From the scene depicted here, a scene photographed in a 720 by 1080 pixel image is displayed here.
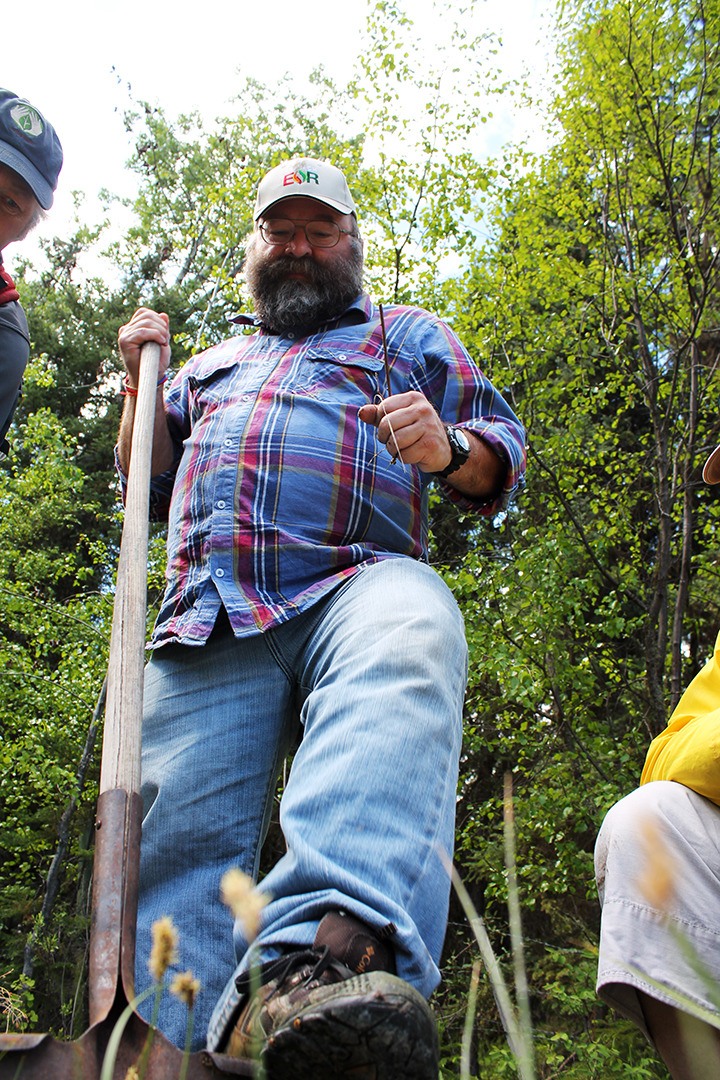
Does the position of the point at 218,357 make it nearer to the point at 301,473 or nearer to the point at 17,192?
the point at 301,473

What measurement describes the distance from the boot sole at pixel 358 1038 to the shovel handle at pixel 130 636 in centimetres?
54

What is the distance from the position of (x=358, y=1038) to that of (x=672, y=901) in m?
1.06

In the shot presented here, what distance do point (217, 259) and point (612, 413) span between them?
377 inches

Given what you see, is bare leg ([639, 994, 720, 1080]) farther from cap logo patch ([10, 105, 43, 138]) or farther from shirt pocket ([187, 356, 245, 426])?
cap logo patch ([10, 105, 43, 138])

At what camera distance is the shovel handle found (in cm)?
140

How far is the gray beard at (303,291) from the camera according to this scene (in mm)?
2367

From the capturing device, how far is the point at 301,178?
2412 mm

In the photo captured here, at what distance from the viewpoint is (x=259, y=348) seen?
7.80ft

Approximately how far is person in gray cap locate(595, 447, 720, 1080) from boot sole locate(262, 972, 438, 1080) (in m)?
0.77

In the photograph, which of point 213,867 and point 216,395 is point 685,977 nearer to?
point 213,867

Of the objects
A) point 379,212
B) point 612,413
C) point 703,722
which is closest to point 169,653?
point 703,722

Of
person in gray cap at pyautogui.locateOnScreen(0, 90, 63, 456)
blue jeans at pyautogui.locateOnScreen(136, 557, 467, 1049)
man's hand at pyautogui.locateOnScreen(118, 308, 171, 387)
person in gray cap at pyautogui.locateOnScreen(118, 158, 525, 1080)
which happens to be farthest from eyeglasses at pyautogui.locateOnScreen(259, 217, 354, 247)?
blue jeans at pyautogui.locateOnScreen(136, 557, 467, 1049)

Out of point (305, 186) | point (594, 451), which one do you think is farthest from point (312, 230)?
point (594, 451)

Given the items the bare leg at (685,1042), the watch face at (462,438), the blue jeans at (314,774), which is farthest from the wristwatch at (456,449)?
the bare leg at (685,1042)
